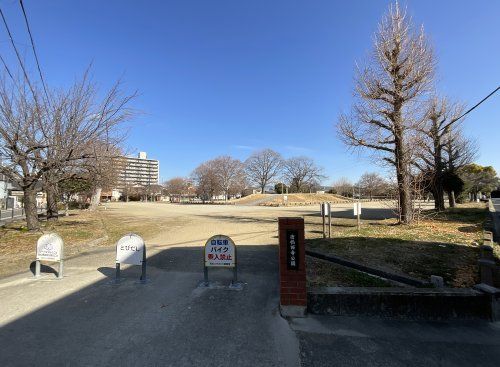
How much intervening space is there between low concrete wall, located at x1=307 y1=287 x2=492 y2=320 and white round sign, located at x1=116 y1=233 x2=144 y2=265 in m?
3.05

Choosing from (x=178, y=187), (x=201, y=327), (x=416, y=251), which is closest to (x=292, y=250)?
(x=201, y=327)

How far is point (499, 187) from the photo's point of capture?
65562 millimetres

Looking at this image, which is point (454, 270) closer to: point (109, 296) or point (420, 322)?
point (420, 322)

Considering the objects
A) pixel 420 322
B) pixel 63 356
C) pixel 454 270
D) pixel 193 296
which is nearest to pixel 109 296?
pixel 193 296

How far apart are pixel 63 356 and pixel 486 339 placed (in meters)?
4.76

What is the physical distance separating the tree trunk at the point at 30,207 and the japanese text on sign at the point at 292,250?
35.6 feet

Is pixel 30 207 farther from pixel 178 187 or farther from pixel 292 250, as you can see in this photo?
pixel 178 187

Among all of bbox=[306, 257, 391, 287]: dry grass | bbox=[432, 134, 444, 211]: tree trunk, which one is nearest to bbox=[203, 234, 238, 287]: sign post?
bbox=[306, 257, 391, 287]: dry grass

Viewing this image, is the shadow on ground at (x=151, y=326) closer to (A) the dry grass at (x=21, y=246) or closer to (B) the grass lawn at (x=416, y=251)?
(B) the grass lawn at (x=416, y=251)

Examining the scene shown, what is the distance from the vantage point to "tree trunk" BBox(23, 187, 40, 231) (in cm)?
1111

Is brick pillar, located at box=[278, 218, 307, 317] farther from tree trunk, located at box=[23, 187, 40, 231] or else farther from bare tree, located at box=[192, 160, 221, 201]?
bare tree, located at box=[192, 160, 221, 201]

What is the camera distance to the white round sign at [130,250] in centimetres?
546

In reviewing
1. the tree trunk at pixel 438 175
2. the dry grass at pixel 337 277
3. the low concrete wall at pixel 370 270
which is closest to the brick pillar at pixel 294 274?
the dry grass at pixel 337 277

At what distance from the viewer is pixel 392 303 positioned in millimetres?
4223
